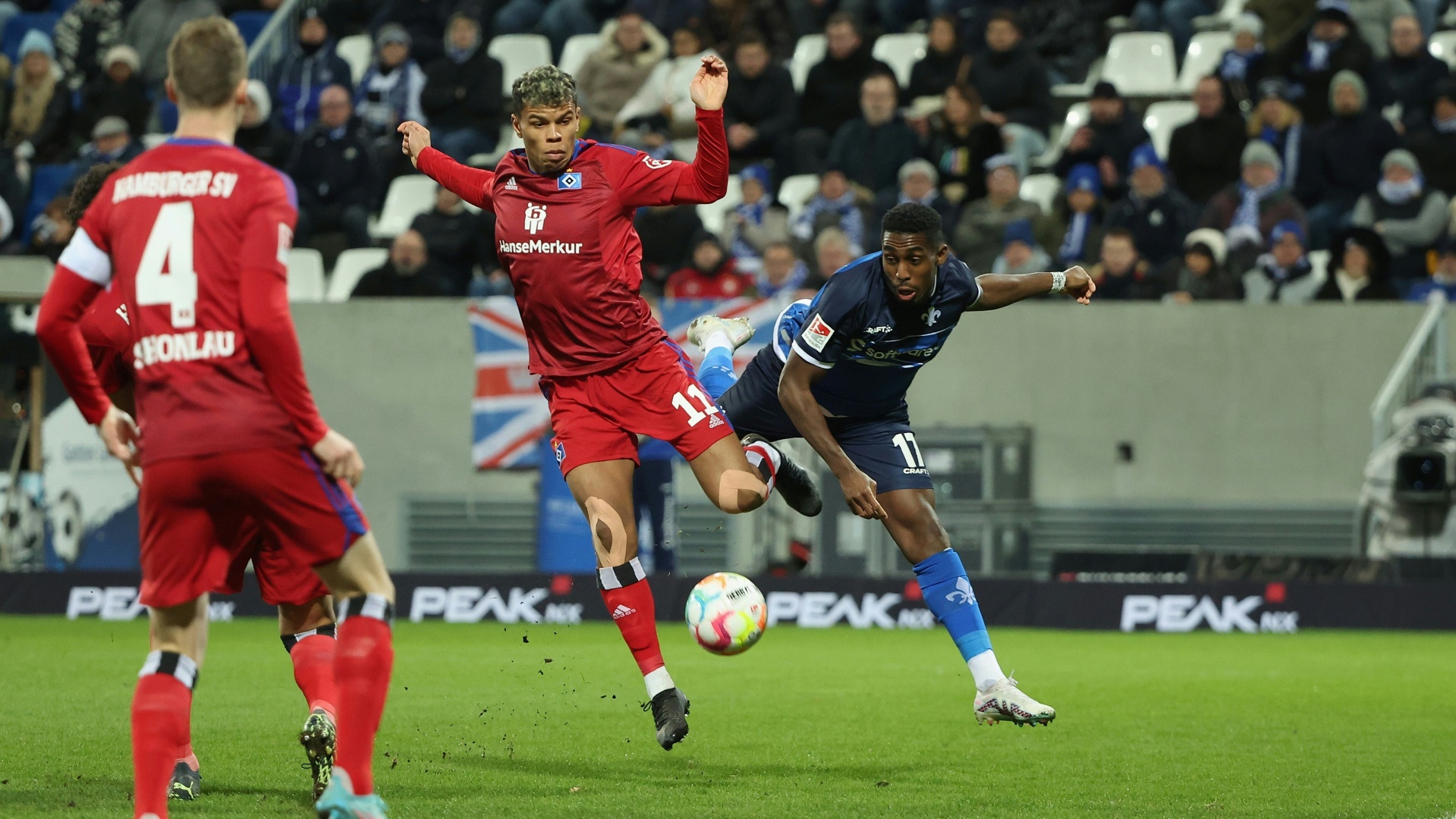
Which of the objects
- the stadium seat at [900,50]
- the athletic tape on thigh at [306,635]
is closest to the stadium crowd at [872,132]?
the stadium seat at [900,50]

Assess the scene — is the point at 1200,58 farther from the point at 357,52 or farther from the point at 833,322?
the point at 833,322

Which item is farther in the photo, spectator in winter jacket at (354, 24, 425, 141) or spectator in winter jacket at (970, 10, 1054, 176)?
spectator in winter jacket at (354, 24, 425, 141)

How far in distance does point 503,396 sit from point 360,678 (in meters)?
11.0

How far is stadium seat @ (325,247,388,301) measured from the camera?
59.0ft

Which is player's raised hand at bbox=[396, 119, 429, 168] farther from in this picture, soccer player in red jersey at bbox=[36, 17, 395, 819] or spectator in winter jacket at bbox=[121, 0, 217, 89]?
spectator in winter jacket at bbox=[121, 0, 217, 89]

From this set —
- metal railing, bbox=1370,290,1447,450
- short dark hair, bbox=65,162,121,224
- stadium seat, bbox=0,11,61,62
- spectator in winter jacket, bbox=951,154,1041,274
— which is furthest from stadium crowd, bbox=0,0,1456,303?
short dark hair, bbox=65,162,121,224

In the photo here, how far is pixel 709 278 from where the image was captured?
16281 mm

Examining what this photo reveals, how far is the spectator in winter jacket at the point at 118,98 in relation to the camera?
20.0 meters

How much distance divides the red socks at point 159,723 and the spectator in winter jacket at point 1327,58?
14.7 meters

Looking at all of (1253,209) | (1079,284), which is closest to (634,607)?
(1079,284)

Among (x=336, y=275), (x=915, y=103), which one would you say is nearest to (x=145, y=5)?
(x=336, y=275)

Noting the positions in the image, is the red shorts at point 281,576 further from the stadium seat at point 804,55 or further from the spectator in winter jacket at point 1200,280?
the stadium seat at point 804,55

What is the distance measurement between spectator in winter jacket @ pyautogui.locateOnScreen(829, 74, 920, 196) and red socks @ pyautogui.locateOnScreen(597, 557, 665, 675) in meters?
10.5

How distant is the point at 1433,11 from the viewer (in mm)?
19094
